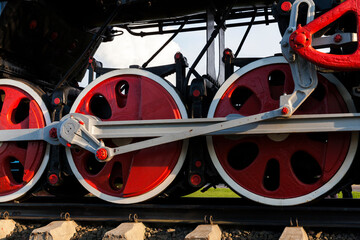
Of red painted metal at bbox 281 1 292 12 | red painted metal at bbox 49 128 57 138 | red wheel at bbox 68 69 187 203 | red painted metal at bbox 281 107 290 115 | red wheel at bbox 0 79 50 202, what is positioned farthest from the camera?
red wheel at bbox 0 79 50 202

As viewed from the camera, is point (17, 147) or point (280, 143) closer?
point (280, 143)

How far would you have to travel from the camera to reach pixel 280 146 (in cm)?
312

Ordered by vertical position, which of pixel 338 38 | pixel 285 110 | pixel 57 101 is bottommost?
pixel 285 110

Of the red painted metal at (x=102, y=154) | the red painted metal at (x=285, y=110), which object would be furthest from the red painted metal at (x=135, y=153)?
the red painted metal at (x=285, y=110)

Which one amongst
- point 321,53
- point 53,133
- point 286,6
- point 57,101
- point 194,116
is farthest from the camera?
point 57,101

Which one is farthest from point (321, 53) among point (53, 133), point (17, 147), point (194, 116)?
point (17, 147)

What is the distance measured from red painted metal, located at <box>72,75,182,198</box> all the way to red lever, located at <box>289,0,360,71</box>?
3.56ft

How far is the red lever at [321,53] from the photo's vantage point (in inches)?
107

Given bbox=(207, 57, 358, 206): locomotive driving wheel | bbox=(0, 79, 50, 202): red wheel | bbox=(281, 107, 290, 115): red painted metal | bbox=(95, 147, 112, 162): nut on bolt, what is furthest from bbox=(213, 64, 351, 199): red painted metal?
bbox=(0, 79, 50, 202): red wheel

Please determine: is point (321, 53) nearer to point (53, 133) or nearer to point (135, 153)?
point (135, 153)

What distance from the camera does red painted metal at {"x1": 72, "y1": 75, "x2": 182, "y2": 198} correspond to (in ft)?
11.0

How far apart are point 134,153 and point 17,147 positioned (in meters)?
1.15

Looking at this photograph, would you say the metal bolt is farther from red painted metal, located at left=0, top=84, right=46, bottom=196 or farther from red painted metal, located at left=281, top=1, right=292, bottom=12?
red painted metal, located at left=0, top=84, right=46, bottom=196

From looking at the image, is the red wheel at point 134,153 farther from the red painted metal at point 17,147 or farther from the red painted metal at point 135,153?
the red painted metal at point 17,147
